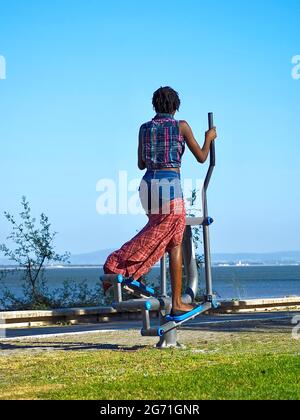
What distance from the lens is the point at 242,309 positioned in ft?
69.2

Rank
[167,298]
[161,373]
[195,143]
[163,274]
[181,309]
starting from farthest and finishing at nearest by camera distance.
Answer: [163,274] → [167,298] → [181,309] → [195,143] → [161,373]

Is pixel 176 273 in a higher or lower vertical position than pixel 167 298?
higher

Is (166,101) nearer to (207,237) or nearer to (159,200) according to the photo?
(159,200)

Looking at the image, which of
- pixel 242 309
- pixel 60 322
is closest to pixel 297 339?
Answer: pixel 60 322

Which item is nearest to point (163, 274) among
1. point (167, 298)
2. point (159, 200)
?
point (167, 298)

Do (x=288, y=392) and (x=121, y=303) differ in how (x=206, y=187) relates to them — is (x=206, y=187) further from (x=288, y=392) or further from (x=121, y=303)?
(x=288, y=392)

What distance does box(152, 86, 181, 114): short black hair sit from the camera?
991 centimetres

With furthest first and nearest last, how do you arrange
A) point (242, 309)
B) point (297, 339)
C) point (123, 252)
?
point (242, 309) → point (297, 339) → point (123, 252)

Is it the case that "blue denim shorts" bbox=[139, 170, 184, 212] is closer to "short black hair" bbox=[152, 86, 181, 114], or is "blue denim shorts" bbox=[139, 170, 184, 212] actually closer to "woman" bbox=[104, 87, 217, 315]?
"woman" bbox=[104, 87, 217, 315]

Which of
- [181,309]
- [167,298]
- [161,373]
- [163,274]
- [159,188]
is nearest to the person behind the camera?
[161,373]

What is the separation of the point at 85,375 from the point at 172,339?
8.01 feet

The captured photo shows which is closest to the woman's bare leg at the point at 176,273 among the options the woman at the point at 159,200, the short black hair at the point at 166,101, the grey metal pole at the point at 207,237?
the woman at the point at 159,200

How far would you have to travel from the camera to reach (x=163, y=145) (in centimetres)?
973

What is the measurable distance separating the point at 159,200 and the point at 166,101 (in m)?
1.04
